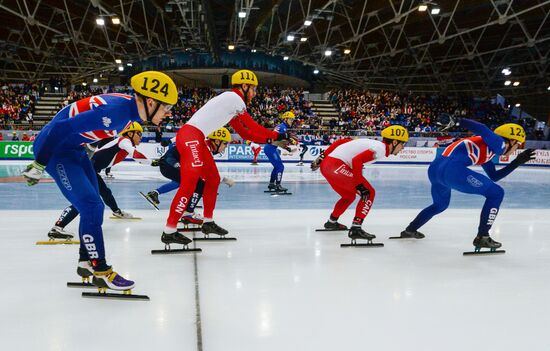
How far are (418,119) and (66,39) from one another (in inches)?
910

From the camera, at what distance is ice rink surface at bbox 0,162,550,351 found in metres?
2.54

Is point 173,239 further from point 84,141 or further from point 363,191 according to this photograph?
point 363,191

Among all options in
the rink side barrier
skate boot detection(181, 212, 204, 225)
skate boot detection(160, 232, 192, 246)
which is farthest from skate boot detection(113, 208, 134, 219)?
the rink side barrier

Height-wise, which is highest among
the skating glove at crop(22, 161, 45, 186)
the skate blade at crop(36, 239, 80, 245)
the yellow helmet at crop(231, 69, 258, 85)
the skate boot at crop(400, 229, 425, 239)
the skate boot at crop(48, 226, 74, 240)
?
the yellow helmet at crop(231, 69, 258, 85)

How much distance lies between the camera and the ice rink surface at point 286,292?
8.34ft

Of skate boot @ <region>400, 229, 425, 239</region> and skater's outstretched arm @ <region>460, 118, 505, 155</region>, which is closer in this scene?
skater's outstretched arm @ <region>460, 118, 505, 155</region>

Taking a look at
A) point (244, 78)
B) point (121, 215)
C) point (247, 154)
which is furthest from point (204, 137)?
point (247, 154)

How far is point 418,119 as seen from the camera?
102 ft

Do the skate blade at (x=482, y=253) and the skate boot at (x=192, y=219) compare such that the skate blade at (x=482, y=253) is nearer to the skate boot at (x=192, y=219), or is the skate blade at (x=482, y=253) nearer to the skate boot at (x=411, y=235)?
the skate boot at (x=411, y=235)

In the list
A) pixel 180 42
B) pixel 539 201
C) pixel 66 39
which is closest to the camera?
pixel 539 201

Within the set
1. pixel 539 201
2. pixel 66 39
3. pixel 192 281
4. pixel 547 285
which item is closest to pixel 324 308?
pixel 192 281

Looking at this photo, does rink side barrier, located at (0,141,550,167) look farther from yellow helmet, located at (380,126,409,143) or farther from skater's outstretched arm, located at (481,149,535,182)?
skater's outstretched arm, located at (481,149,535,182)

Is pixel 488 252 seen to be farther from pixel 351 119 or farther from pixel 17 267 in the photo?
pixel 351 119

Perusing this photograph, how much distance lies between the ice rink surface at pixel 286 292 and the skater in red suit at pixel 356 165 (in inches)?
15.3
